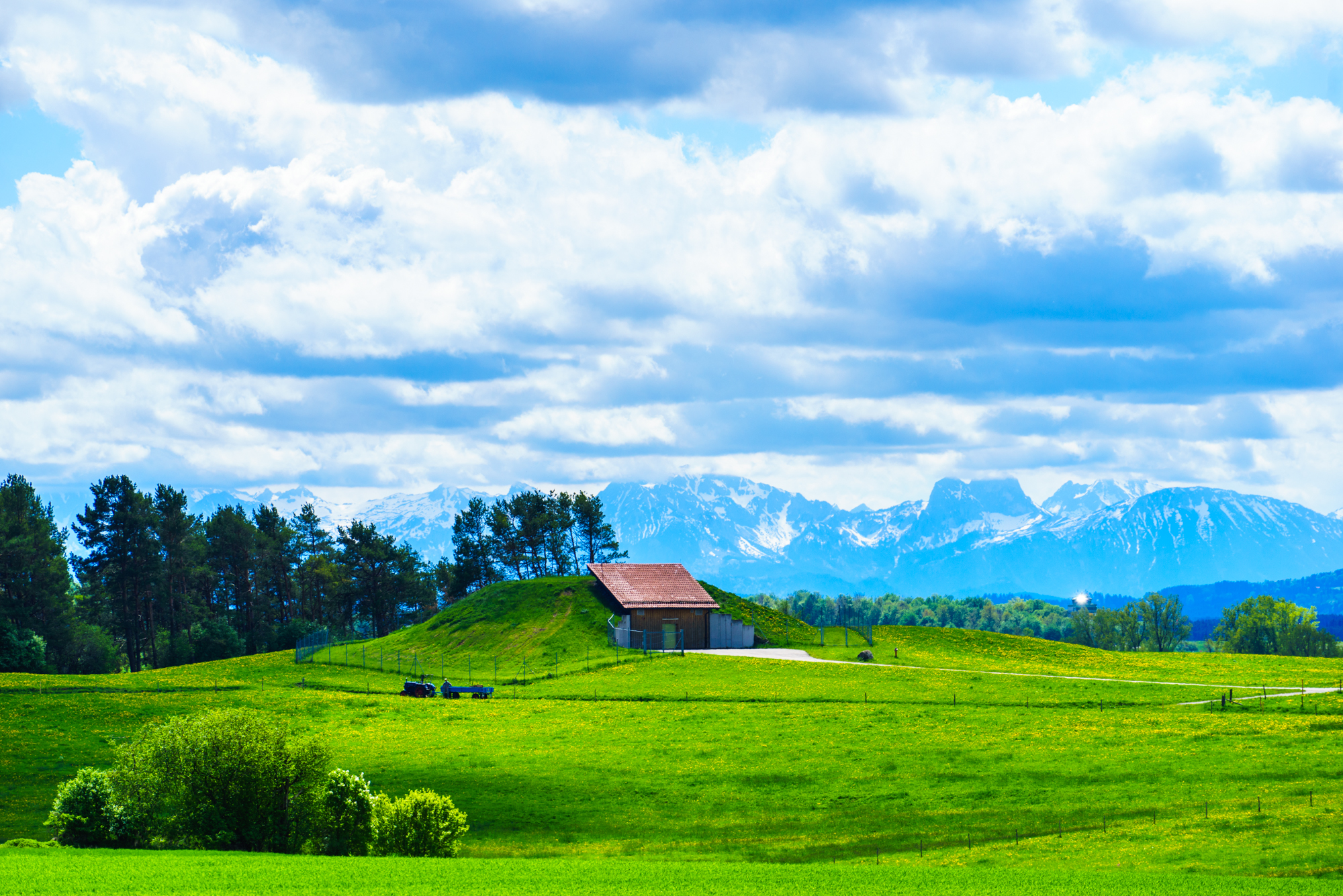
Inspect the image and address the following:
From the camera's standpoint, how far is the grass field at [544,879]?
3734 cm

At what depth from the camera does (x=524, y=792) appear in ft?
192

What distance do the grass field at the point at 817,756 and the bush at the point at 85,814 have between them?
710 centimetres

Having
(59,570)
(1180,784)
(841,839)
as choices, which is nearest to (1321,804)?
(1180,784)

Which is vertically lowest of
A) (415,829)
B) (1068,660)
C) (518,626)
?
(415,829)

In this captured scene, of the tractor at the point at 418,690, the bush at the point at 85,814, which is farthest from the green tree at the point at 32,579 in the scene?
the bush at the point at 85,814

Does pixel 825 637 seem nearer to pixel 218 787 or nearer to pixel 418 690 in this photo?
pixel 418 690

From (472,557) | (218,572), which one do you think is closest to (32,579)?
(218,572)

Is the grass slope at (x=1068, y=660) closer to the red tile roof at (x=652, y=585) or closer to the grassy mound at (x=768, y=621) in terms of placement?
the grassy mound at (x=768, y=621)

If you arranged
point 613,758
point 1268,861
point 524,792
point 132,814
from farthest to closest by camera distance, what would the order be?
point 613,758 → point 524,792 → point 132,814 → point 1268,861

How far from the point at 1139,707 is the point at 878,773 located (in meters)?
27.2

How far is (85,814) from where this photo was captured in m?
47.9

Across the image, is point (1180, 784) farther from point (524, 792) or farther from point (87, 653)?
point (87, 653)

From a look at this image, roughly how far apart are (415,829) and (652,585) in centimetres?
8293

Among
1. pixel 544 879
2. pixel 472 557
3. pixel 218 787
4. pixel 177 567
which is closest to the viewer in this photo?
pixel 544 879
